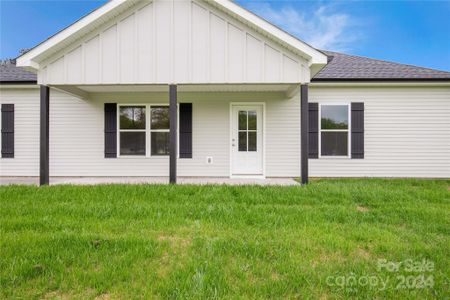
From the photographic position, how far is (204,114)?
838cm

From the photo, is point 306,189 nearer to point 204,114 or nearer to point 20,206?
point 204,114

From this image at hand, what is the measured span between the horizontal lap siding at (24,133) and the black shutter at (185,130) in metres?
4.59

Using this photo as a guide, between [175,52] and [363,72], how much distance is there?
5765mm

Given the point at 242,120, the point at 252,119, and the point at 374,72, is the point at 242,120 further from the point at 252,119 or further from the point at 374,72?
the point at 374,72

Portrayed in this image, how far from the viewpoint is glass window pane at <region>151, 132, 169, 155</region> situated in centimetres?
844

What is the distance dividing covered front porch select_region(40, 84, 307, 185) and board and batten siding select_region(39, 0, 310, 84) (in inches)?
71.7

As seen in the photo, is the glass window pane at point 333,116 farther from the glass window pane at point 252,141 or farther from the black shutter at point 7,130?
the black shutter at point 7,130

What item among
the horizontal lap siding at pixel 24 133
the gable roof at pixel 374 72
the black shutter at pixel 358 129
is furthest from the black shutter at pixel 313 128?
the horizontal lap siding at pixel 24 133

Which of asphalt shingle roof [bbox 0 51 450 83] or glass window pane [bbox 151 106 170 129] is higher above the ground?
asphalt shingle roof [bbox 0 51 450 83]

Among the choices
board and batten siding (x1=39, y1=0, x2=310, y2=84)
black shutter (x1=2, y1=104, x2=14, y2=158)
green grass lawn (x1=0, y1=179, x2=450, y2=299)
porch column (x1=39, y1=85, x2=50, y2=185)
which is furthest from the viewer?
black shutter (x1=2, y1=104, x2=14, y2=158)

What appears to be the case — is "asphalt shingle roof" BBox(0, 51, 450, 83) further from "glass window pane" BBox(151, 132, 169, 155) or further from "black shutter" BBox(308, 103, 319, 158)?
"glass window pane" BBox(151, 132, 169, 155)

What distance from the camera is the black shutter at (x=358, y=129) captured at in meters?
8.21

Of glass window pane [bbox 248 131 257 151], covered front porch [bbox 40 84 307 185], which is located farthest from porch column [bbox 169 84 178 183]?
glass window pane [bbox 248 131 257 151]

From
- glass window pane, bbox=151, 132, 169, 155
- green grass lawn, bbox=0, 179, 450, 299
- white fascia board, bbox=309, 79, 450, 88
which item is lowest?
green grass lawn, bbox=0, 179, 450, 299
